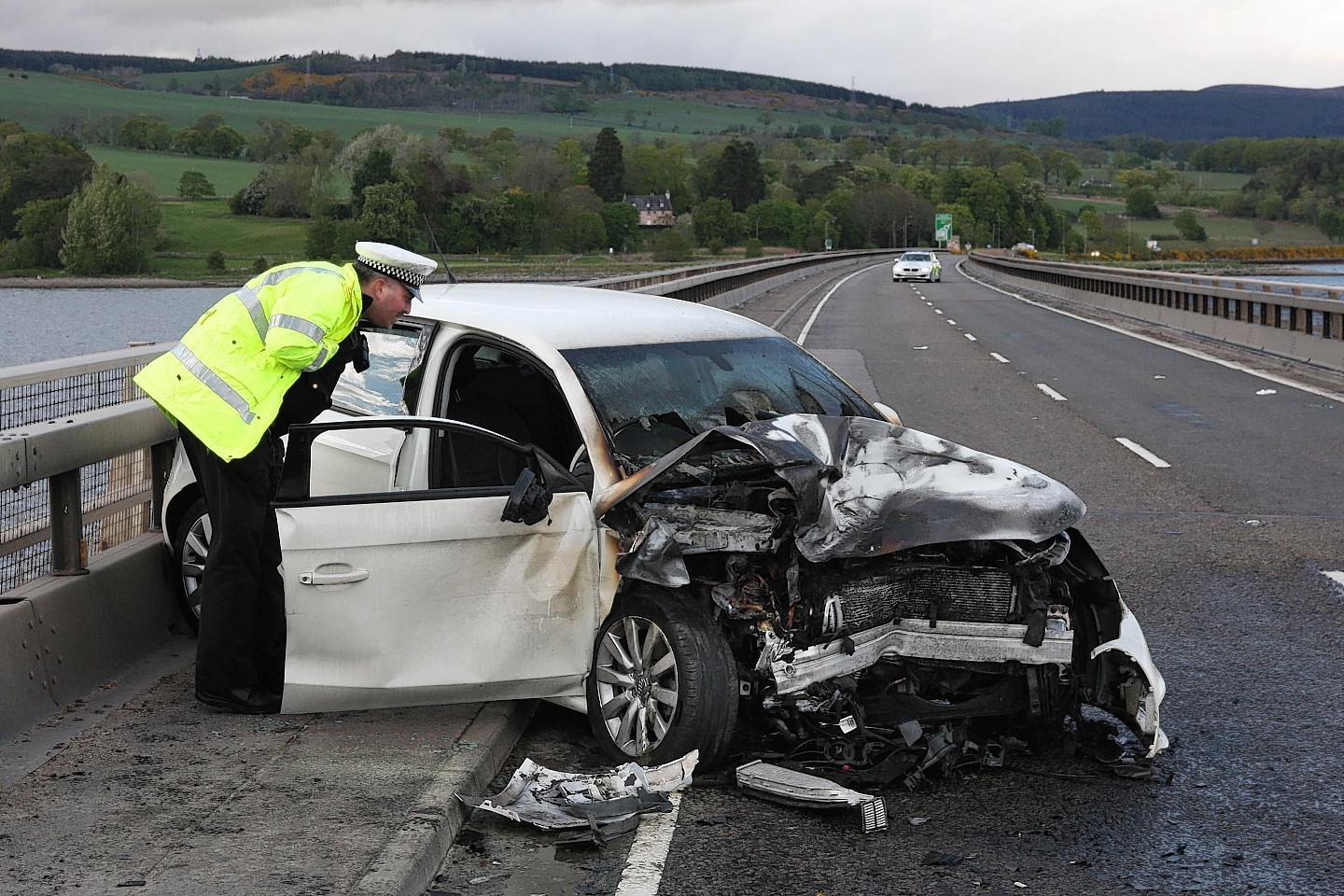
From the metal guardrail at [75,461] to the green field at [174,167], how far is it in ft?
312

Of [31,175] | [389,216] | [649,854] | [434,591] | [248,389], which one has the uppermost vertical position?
[31,175]

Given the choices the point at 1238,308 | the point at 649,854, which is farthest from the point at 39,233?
the point at 649,854

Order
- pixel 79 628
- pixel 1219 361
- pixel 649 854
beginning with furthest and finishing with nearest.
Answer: pixel 1219 361
pixel 79 628
pixel 649 854

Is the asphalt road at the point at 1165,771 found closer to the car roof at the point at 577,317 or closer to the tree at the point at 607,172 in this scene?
the car roof at the point at 577,317

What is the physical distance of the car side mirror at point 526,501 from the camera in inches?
197

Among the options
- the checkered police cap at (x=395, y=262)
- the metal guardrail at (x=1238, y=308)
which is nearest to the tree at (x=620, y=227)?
the metal guardrail at (x=1238, y=308)

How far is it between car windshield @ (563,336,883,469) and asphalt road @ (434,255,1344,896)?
1.25 m

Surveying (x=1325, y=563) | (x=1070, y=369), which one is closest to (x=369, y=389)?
(x=1325, y=563)

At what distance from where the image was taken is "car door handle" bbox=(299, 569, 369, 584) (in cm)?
505

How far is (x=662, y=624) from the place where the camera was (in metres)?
4.90

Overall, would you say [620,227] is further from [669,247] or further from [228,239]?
[228,239]

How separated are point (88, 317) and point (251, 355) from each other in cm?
4852

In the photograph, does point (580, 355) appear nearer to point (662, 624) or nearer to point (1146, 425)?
point (662, 624)

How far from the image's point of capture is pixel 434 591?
5.11m
